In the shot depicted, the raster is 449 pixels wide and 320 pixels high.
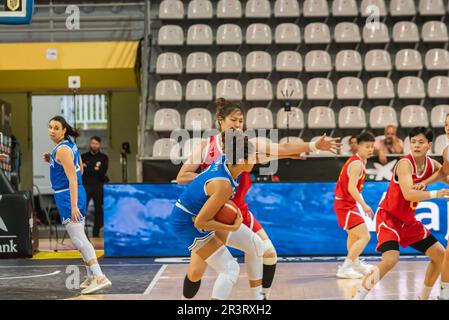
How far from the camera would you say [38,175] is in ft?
59.9

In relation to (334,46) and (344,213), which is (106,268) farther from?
(334,46)

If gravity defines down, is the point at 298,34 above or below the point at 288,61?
above

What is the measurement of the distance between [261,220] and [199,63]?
5.14 metres

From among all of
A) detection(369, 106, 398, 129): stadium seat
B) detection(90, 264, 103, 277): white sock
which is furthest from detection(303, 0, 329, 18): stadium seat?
detection(90, 264, 103, 277): white sock

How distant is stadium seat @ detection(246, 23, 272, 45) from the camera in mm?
15883

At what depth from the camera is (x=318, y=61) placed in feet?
51.1

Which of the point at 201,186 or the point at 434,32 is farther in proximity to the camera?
the point at 434,32

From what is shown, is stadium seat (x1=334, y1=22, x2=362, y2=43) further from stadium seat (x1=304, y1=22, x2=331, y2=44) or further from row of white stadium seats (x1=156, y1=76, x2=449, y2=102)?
row of white stadium seats (x1=156, y1=76, x2=449, y2=102)

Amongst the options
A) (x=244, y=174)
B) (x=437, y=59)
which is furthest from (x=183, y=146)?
(x=244, y=174)

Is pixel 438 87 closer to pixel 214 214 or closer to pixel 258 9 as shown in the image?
pixel 258 9

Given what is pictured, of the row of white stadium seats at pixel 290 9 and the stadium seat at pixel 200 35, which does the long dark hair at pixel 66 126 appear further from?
the row of white stadium seats at pixel 290 9

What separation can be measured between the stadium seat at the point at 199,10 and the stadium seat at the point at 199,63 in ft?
3.07

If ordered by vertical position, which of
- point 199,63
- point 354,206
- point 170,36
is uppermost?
point 170,36

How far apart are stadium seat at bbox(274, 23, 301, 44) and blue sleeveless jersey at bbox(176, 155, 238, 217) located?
10286 millimetres
